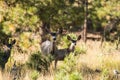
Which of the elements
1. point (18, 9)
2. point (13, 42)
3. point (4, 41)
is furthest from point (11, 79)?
point (18, 9)

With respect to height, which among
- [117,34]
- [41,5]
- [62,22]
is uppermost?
[41,5]

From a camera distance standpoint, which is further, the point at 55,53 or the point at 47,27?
the point at 47,27

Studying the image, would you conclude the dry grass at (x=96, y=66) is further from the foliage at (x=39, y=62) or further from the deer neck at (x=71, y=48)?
the deer neck at (x=71, y=48)

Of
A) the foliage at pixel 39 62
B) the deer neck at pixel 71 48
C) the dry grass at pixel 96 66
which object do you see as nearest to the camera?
the dry grass at pixel 96 66

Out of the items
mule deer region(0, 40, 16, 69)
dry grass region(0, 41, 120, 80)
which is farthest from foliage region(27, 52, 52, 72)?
mule deer region(0, 40, 16, 69)

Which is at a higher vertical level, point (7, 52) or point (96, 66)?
point (7, 52)

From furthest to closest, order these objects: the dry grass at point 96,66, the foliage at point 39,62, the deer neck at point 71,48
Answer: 1. the deer neck at point 71,48
2. the foliage at point 39,62
3. the dry grass at point 96,66

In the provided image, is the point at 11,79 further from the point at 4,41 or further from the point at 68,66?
the point at 4,41

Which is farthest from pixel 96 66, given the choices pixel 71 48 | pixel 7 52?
pixel 7 52

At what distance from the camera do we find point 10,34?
9.74 metres

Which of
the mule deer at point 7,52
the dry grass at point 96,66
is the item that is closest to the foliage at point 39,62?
the dry grass at point 96,66

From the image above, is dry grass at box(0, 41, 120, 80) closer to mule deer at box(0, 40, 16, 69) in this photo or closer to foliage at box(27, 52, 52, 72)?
foliage at box(27, 52, 52, 72)

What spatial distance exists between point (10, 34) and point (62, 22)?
2.97 m

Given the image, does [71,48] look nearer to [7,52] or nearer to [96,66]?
[96,66]
